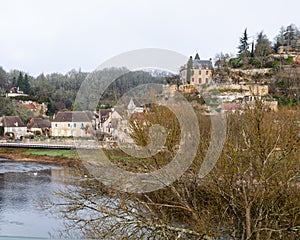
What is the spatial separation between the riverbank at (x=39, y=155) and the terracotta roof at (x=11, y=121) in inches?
171

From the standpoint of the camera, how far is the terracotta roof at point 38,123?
24.5 metres

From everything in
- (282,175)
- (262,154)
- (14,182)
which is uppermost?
(262,154)

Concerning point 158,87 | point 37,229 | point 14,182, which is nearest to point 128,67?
point 158,87

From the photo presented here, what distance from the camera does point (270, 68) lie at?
27.4 m

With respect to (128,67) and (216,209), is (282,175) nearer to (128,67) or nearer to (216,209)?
(216,209)

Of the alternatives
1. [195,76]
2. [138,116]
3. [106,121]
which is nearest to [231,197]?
[138,116]

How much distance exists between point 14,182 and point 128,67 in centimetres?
881

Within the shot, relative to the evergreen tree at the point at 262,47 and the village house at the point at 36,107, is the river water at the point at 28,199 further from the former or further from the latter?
the evergreen tree at the point at 262,47

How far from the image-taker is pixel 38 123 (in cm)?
2456

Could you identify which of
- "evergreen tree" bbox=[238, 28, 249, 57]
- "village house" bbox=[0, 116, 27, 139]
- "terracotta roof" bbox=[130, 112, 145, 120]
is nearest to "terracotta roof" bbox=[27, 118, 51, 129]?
"village house" bbox=[0, 116, 27, 139]

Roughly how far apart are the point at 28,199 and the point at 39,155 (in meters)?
9.72

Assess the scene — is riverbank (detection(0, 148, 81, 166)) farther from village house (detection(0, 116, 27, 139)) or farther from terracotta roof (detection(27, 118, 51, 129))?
terracotta roof (detection(27, 118, 51, 129))

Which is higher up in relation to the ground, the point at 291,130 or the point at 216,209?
the point at 291,130

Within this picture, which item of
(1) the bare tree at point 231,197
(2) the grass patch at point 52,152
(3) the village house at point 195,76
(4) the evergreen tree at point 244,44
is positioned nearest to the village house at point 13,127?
(2) the grass patch at point 52,152
